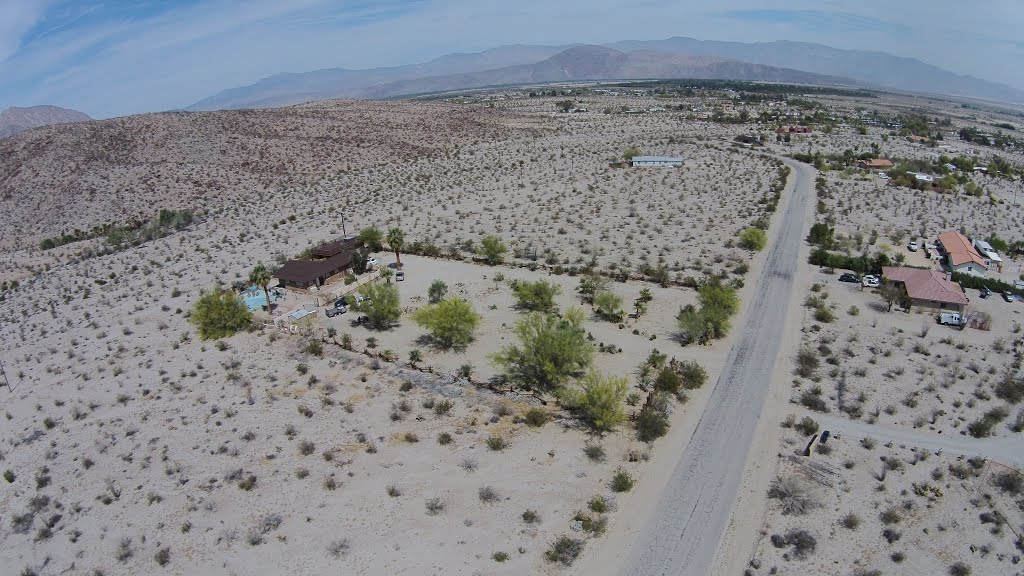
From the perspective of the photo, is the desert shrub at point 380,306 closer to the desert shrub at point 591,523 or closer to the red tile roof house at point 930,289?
the desert shrub at point 591,523

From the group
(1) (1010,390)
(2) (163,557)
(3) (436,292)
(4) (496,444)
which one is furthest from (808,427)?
(2) (163,557)

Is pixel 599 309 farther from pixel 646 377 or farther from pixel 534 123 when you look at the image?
pixel 534 123

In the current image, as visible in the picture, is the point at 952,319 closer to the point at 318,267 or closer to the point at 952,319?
the point at 952,319

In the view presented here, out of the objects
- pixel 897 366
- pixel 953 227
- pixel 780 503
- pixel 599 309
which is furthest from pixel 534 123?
pixel 780 503

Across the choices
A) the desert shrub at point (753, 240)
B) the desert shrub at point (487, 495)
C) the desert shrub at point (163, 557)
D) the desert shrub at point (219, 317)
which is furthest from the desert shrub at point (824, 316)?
the desert shrub at point (163, 557)

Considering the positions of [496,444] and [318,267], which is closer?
[496,444]
